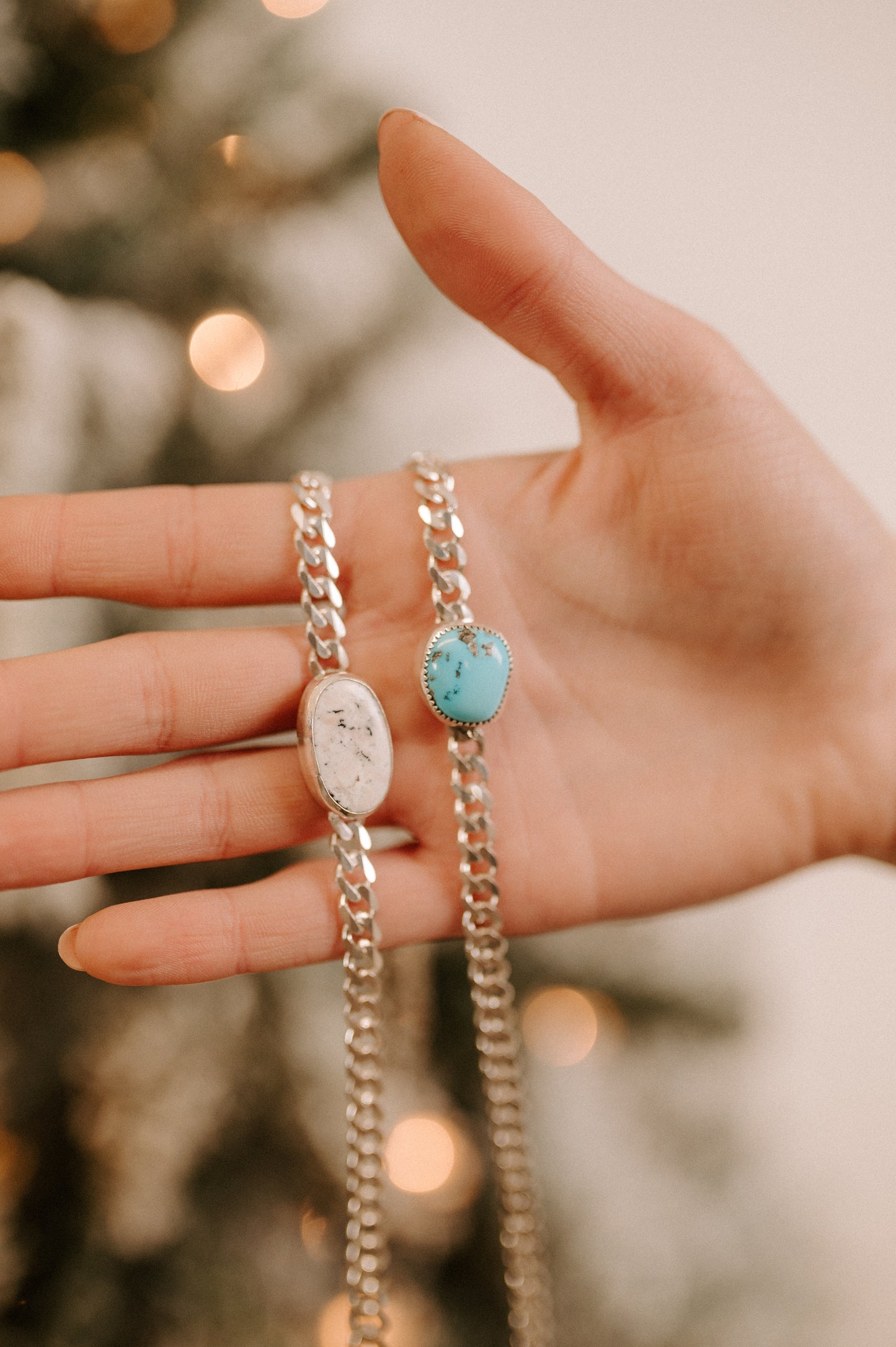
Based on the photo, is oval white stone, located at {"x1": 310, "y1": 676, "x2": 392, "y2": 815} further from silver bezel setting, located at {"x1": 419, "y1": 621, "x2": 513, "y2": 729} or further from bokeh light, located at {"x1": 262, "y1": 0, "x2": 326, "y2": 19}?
bokeh light, located at {"x1": 262, "y1": 0, "x2": 326, "y2": 19}

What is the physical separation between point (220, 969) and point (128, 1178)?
321 millimetres

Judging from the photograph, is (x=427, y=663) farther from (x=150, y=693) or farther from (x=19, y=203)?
(x=19, y=203)

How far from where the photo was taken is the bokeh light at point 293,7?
3.07 feet

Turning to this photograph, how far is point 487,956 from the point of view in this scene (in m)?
0.88

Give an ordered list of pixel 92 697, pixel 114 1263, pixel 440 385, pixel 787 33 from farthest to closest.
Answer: pixel 787 33, pixel 440 385, pixel 114 1263, pixel 92 697

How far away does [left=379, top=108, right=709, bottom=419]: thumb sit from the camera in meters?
0.73

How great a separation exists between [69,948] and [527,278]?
2.46 feet

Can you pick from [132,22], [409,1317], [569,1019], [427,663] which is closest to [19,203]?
[132,22]

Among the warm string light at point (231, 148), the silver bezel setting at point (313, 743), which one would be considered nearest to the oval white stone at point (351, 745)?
the silver bezel setting at point (313, 743)

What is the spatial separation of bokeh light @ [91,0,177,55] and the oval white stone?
2.45 feet

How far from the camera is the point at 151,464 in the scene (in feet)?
3.09

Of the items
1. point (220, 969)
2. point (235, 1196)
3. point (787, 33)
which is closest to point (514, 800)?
point (220, 969)

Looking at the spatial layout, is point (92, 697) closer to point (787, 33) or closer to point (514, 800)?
point (514, 800)

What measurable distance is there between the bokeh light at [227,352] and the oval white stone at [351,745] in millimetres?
395
